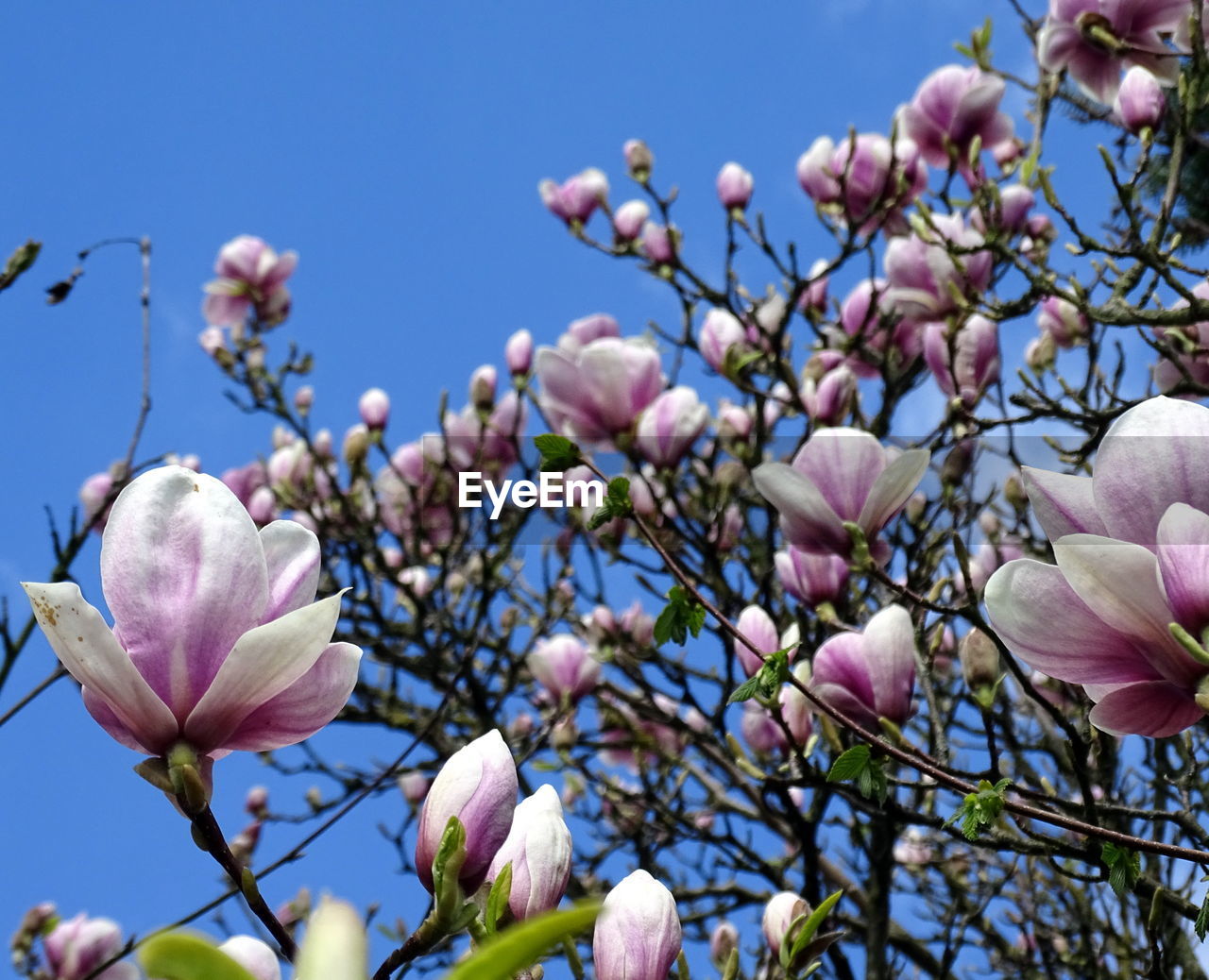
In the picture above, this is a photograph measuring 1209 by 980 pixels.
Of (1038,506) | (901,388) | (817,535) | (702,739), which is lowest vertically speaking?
(1038,506)

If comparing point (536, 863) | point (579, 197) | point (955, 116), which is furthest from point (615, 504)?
point (579, 197)

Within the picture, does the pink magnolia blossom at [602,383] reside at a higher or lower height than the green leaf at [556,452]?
higher

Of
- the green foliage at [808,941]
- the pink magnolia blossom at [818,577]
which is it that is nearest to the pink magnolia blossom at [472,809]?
the green foliage at [808,941]

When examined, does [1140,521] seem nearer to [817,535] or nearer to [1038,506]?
[1038,506]

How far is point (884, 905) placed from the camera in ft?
7.64

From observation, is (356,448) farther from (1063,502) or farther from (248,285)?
(1063,502)

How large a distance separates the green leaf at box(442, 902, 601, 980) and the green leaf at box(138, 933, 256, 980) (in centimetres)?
8

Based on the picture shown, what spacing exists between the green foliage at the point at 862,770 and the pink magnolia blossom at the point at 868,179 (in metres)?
2.19

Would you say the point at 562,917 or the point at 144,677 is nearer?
the point at 562,917

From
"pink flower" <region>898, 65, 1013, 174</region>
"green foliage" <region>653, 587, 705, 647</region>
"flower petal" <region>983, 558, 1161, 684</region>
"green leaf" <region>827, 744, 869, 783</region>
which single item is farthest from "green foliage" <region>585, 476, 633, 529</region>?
"pink flower" <region>898, 65, 1013, 174</region>

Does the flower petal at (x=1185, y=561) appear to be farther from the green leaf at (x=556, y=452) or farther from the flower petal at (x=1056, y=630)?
the green leaf at (x=556, y=452)

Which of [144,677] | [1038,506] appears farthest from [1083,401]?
[144,677]

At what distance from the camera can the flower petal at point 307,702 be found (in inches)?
34.8

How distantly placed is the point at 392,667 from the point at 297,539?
8.37ft
